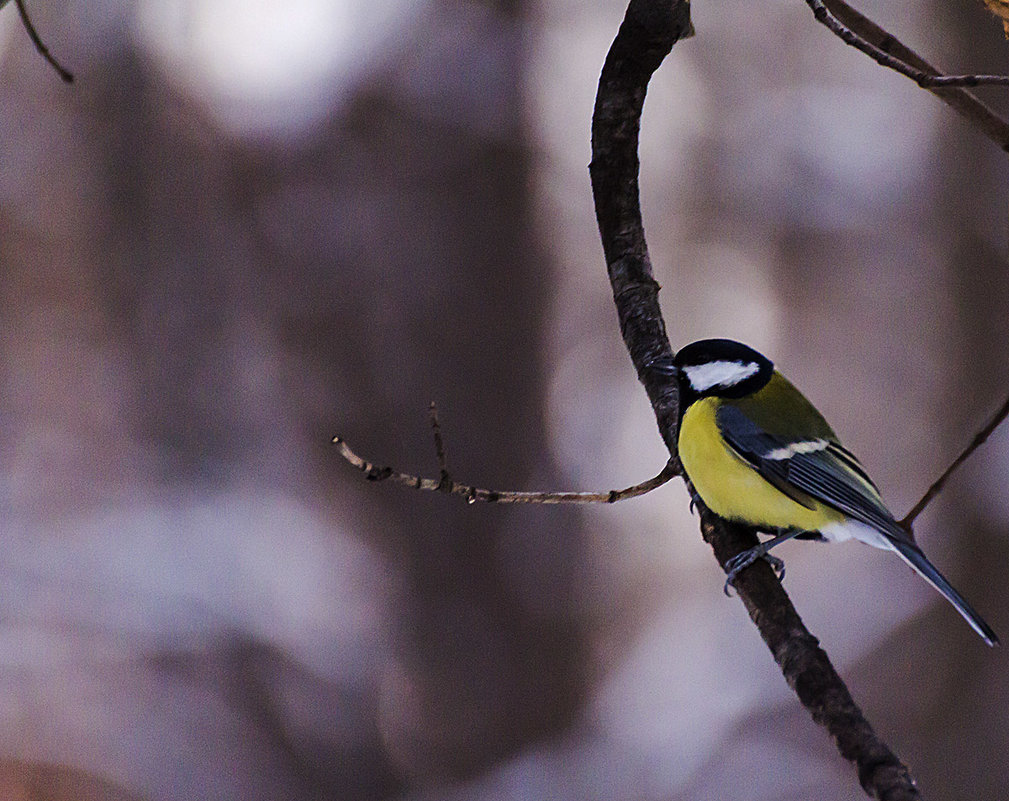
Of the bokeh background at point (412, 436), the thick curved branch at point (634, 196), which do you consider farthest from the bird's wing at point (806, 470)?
the bokeh background at point (412, 436)

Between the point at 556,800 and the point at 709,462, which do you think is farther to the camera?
the point at 556,800

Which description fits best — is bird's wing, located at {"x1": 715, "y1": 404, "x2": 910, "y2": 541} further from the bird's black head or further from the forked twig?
the forked twig

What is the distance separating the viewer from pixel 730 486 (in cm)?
151

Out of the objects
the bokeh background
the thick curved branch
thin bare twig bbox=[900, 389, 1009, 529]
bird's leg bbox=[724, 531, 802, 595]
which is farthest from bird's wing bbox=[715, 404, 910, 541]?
the bokeh background

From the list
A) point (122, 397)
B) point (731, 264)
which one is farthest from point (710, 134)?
point (122, 397)

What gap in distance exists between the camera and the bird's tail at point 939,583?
1339 mm

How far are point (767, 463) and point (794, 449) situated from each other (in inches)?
3.9

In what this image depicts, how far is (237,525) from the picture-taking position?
3.81 metres

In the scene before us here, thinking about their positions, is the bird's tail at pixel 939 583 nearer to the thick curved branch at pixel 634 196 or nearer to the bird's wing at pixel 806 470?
the bird's wing at pixel 806 470

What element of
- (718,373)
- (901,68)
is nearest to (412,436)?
(718,373)

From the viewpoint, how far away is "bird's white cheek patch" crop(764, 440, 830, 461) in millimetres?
1673

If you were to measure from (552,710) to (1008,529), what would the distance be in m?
1.93

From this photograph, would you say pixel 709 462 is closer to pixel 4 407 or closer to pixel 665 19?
pixel 665 19

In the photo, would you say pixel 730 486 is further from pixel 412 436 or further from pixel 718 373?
pixel 412 436
